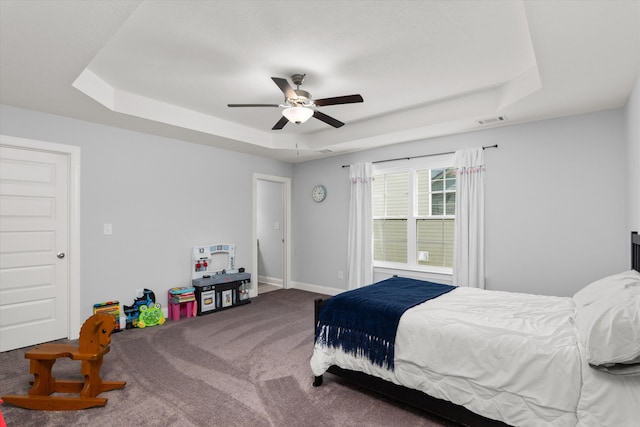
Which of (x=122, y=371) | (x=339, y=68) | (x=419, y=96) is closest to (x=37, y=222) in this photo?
(x=122, y=371)

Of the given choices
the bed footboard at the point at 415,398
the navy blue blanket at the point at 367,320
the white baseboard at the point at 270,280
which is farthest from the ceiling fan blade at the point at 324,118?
the white baseboard at the point at 270,280

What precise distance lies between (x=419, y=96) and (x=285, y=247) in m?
3.80

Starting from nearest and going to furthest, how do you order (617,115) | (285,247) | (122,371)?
(122,371)
(617,115)
(285,247)

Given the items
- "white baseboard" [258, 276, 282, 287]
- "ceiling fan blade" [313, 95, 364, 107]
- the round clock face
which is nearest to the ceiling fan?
"ceiling fan blade" [313, 95, 364, 107]

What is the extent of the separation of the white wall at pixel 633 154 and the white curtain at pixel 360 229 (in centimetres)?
304

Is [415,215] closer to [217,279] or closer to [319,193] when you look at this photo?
[319,193]

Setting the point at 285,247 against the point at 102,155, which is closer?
the point at 102,155

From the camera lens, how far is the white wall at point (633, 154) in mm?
2658

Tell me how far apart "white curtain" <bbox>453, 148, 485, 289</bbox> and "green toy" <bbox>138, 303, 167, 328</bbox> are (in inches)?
153

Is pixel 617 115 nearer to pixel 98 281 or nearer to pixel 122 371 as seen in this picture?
pixel 122 371

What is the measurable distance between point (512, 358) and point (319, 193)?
446cm

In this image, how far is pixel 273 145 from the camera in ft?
17.3

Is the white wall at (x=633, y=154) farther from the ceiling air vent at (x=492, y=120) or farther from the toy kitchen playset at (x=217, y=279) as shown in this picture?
the toy kitchen playset at (x=217, y=279)

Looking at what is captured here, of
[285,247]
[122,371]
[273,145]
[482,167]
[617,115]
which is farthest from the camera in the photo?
[285,247]
